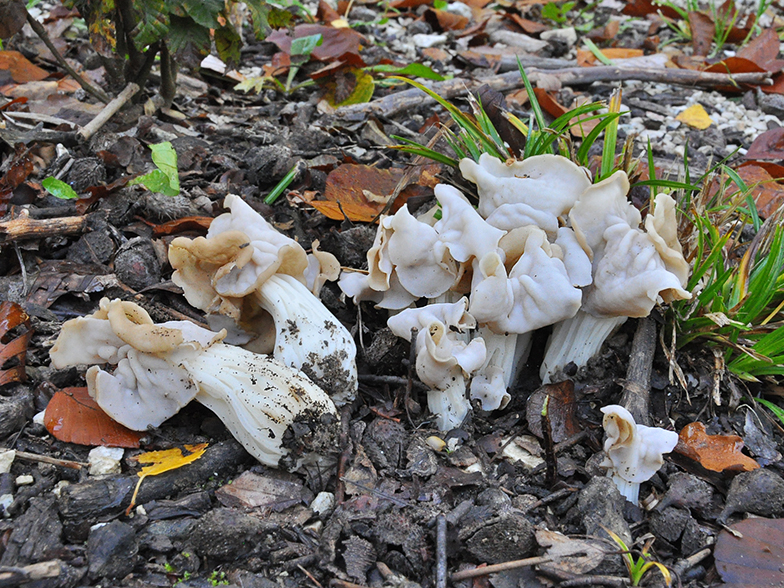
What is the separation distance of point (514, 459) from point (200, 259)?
5.44 feet

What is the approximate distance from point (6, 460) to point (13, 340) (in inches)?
27.1

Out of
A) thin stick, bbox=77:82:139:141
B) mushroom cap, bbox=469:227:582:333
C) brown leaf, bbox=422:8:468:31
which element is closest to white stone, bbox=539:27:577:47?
brown leaf, bbox=422:8:468:31

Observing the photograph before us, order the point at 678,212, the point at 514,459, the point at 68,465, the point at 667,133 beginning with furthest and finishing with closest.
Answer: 1. the point at 667,133
2. the point at 678,212
3. the point at 514,459
4. the point at 68,465

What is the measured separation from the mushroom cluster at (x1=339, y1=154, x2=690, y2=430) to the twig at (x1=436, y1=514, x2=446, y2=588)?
0.59 metres

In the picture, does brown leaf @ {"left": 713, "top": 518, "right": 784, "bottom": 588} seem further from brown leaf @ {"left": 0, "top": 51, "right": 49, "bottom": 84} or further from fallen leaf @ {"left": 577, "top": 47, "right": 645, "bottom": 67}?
brown leaf @ {"left": 0, "top": 51, "right": 49, "bottom": 84}

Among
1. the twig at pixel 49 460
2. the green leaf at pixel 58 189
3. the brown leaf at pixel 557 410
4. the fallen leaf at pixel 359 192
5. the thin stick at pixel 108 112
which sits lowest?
the twig at pixel 49 460

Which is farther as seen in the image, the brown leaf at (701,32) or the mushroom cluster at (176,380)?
the brown leaf at (701,32)

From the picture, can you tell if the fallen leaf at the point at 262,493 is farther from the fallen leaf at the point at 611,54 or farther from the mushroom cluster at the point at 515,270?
the fallen leaf at the point at 611,54

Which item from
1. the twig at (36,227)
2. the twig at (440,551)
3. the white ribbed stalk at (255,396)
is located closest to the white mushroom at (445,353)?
the white ribbed stalk at (255,396)

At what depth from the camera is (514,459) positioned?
8.90ft

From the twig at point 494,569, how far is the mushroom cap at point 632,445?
533 mm

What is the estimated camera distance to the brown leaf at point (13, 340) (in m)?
2.76

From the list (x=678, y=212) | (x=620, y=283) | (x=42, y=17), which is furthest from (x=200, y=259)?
(x=42, y=17)

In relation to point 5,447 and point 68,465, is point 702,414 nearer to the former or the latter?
point 68,465
